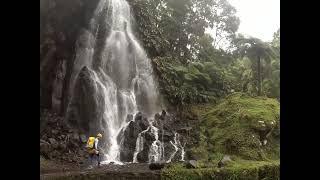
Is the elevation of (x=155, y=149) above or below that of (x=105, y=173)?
above

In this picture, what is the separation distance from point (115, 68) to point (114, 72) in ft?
0.43

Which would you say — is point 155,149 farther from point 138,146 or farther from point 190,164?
point 190,164

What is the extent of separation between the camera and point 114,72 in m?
12.4

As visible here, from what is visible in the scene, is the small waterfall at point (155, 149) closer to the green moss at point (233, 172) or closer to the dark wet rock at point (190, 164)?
the green moss at point (233, 172)

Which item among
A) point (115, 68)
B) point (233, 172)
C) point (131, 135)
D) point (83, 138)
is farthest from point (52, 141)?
point (233, 172)

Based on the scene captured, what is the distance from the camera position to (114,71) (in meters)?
12.4

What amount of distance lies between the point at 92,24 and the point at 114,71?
57.2 inches

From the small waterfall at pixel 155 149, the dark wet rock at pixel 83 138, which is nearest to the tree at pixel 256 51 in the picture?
the small waterfall at pixel 155 149

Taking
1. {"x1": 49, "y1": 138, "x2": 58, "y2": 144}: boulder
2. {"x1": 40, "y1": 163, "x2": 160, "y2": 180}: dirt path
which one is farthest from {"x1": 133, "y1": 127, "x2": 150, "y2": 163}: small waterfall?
{"x1": 49, "y1": 138, "x2": 58, "y2": 144}: boulder

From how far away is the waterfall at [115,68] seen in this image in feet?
40.3

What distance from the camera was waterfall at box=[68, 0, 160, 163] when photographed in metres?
12.3

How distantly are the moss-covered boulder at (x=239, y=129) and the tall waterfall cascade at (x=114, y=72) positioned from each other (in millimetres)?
1037
